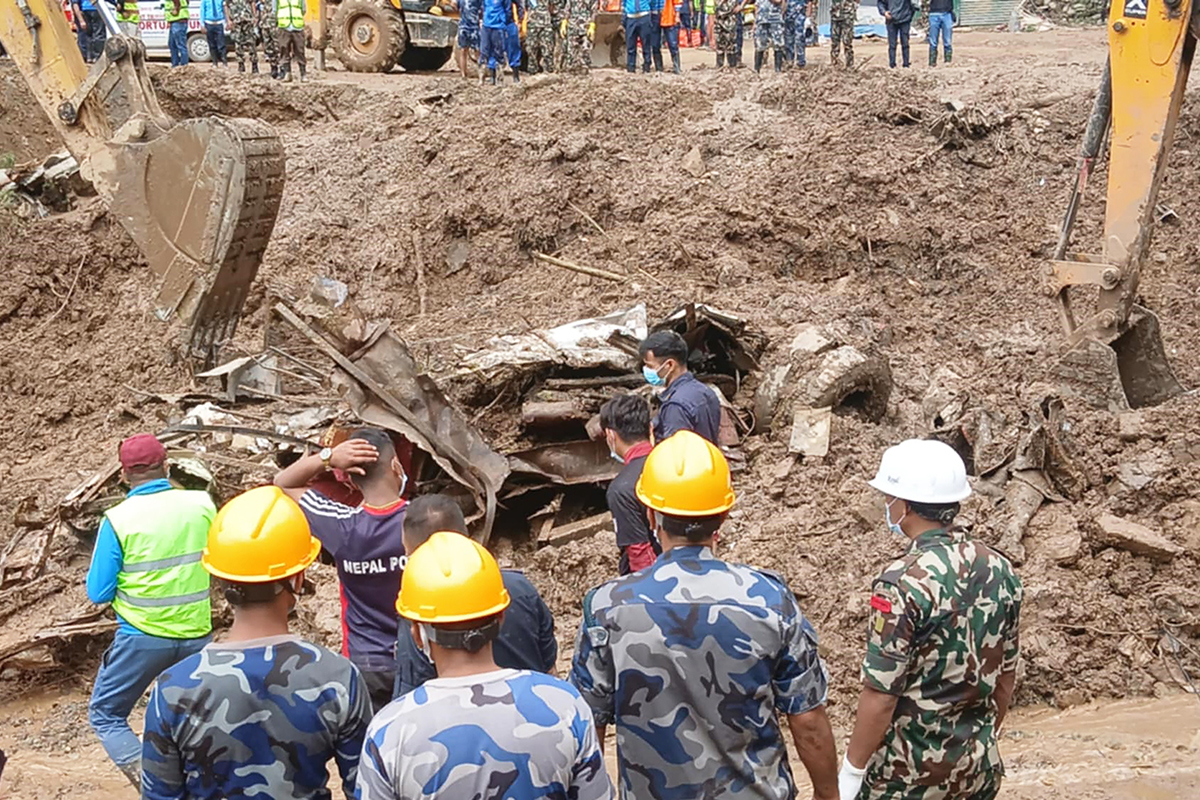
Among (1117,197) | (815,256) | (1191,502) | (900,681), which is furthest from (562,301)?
(900,681)

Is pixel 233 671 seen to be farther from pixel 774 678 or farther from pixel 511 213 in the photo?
pixel 511 213

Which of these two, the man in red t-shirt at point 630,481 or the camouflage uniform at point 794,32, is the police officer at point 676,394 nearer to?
the man in red t-shirt at point 630,481

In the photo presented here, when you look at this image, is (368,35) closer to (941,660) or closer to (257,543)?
(257,543)

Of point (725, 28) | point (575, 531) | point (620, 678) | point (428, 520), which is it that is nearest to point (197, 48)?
point (725, 28)

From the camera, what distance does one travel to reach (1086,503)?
22.0 feet

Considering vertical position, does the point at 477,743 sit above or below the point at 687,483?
below

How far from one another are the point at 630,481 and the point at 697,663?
182 cm

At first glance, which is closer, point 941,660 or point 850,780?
point 941,660

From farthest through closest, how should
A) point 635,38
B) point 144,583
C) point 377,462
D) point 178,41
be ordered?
1. point 178,41
2. point 635,38
3. point 144,583
4. point 377,462

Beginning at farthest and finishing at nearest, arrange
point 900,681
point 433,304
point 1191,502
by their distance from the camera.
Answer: point 433,304 → point 1191,502 → point 900,681

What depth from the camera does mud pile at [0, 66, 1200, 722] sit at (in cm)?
666

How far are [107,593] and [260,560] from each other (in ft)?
6.35

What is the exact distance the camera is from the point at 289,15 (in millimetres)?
16344

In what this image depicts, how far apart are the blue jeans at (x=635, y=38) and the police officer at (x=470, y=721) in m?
15.3
